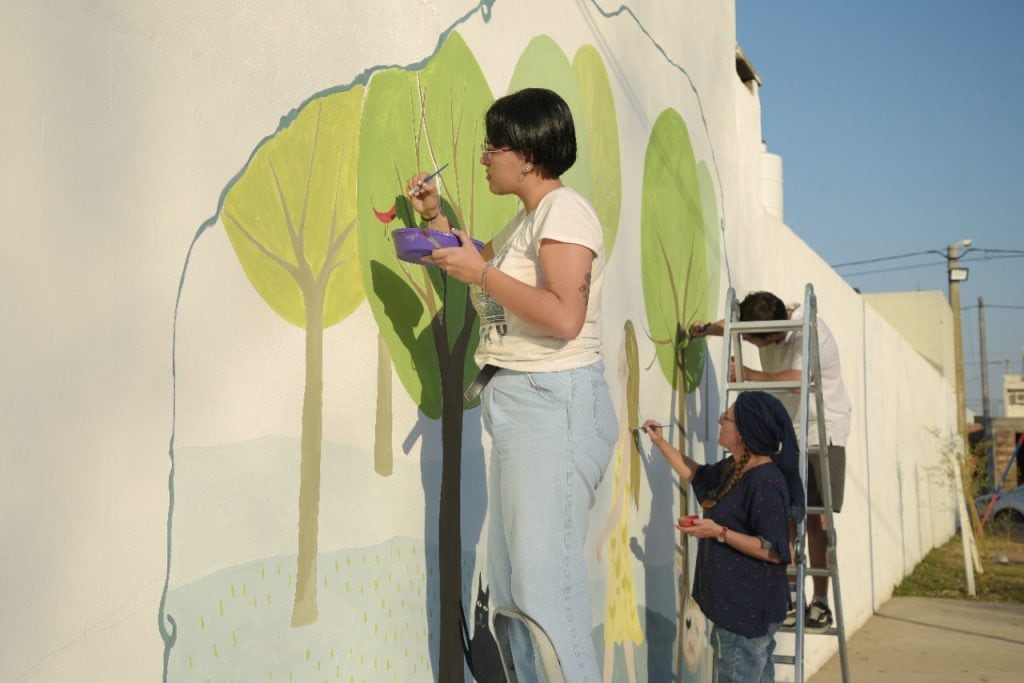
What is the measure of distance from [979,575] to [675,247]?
33.2ft

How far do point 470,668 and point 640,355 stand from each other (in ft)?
6.24

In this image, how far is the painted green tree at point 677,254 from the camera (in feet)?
15.1

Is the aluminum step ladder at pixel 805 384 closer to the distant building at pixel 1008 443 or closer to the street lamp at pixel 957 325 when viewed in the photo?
the street lamp at pixel 957 325

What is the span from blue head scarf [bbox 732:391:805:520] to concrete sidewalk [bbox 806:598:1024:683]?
276 cm

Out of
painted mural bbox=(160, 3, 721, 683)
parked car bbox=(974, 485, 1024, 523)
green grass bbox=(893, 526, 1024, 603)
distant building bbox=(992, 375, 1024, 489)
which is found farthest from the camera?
distant building bbox=(992, 375, 1024, 489)

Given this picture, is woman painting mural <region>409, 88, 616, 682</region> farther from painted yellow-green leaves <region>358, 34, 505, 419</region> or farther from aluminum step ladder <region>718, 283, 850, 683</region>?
aluminum step ladder <region>718, 283, 850, 683</region>

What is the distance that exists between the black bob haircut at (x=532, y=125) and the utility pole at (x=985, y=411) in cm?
1611

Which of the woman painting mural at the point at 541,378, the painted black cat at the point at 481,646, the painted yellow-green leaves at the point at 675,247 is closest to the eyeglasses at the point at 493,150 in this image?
the woman painting mural at the point at 541,378

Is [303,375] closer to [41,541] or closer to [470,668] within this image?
[41,541]

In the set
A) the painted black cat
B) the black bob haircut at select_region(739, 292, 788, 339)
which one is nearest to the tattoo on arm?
the painted black cat

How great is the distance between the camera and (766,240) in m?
6.81

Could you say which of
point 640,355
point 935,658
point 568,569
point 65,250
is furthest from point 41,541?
point 935,658

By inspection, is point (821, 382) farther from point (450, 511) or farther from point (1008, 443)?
point (1008, 443)

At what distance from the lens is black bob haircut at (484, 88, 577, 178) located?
2285 millimetres
